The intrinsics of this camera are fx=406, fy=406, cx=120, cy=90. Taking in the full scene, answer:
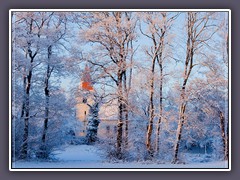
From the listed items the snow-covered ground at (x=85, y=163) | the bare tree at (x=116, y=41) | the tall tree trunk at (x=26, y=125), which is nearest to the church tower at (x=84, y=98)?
the bare tree at (x=116, y=41)

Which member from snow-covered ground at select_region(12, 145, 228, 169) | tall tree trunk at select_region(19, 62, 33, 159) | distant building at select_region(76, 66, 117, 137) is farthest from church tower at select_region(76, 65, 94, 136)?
tall tree trunk at select_region(19, 62, 33, 159)

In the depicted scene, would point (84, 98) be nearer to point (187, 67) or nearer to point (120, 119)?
point (120, 119)

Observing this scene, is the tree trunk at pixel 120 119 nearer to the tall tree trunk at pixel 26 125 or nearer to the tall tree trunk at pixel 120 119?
the tall tree trunk at pixel 120 119

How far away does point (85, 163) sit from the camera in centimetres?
372

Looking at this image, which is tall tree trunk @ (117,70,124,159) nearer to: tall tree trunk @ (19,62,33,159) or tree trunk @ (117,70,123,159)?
tree trunk @ (117,70,123,159)

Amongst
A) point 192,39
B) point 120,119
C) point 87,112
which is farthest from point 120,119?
point 192,39

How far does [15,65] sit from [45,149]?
0.81 meters

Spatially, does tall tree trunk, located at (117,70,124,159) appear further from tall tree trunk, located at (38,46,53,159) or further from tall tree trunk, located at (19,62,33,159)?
tall tree trunk, located at (19,62,33,159)

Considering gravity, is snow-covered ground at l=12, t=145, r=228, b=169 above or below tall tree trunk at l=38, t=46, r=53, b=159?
below

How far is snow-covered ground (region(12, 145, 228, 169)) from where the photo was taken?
3.70 metres

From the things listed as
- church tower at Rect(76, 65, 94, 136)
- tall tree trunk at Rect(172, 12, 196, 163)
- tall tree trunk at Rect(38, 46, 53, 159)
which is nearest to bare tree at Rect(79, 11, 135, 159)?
church tower at Rect(76, 65, 94, 136)

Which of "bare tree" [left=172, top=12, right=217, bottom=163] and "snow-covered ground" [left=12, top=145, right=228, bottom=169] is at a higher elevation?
"bare tree" [left=172, top=12, right=217, bottom=163]

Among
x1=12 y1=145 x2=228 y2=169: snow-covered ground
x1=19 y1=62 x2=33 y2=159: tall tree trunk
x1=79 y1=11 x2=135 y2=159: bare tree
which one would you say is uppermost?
x1=79 y1=11 x2=135 y2=159: bare tree

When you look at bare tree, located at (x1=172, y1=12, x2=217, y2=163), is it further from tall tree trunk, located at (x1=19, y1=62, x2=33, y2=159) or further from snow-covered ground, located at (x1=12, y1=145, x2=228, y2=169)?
tall tree trunk, located at (x1=19, y1=62, x2=33, y2=159)
